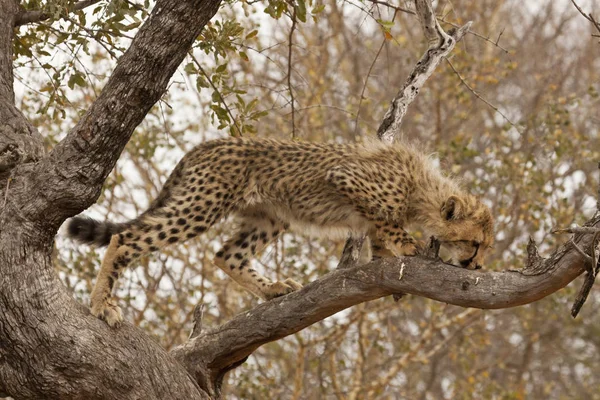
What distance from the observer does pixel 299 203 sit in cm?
689

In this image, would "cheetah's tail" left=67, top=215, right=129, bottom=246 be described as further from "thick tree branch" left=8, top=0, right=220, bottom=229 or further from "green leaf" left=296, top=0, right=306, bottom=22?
"green leaf" left=296, top=0, right=306, bottom=22

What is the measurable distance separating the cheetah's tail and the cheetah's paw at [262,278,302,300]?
107cm

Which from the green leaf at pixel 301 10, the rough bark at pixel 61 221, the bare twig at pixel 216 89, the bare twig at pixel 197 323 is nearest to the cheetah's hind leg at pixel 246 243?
the bare twig at pixel 216 89

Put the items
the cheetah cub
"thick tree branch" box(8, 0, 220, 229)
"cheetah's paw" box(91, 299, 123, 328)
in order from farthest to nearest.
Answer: the cheetah cub, "cheetah's paw" box(91, 299, 123, 328), "thick tree branch" box(8, 0, 220, 229)

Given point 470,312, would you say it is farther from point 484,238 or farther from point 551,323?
point 551,323

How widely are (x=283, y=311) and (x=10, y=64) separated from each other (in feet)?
7.51

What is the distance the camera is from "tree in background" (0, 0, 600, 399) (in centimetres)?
505

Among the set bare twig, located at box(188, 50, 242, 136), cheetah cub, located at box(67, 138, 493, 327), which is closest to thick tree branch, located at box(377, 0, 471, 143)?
cheetah cub, located at box(67, 138, 493, 327)

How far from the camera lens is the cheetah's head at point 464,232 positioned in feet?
21.6

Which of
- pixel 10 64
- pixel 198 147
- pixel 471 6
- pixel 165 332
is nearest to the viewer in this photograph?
pixel 10 64

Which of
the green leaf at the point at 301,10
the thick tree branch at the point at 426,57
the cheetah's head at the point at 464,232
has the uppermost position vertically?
the thick tree branch at the point at 426,57

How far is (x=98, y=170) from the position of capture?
5.03 meters

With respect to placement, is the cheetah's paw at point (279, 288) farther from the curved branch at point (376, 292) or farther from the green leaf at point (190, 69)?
the green leaf at point (190, 69)

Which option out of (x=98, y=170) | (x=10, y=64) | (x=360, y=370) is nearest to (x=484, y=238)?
(x=98, y=170)
